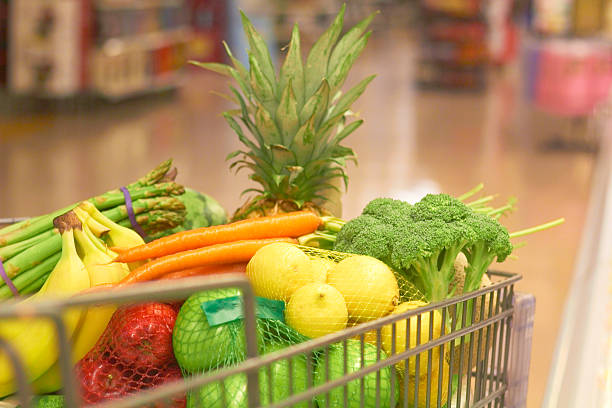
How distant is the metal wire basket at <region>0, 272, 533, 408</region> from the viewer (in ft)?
2.33

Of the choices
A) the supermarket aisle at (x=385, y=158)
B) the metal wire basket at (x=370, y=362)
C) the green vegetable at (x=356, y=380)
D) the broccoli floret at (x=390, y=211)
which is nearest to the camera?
the metal wire basket at (x=370, y=362)

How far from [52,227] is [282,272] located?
19.0 inches

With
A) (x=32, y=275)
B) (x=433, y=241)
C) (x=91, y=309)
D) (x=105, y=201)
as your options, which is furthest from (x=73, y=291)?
(x=433, y=241)

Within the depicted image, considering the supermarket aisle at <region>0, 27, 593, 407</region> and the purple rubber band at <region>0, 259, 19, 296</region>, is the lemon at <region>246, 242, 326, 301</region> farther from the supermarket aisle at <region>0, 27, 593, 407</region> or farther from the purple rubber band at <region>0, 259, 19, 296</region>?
the supermarket aisle at <region>0, 27, 593, 407</region>

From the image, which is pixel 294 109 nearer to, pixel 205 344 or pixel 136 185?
pixel 136 185

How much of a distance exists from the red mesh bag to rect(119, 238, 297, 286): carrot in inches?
3.7

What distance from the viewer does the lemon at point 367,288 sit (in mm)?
1197

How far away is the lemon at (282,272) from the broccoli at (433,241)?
4.2 inches

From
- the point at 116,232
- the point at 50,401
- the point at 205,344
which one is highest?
the point at 116,232

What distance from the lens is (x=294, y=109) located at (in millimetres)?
1671

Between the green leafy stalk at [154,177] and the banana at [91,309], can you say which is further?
the green leafy stalk at [154,177]

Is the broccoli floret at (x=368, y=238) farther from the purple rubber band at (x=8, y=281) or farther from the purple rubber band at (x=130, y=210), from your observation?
the purple rubber band at (x=8, y=281)

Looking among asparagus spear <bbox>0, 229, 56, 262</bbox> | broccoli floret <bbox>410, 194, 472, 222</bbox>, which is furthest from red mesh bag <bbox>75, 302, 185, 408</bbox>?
broccoli floret <bbox>410, 194, 472, 222</bbox>

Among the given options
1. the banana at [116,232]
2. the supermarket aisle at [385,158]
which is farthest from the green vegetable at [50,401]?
the supermarket aisle at [385,158]
